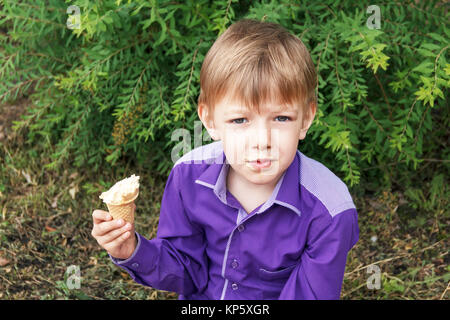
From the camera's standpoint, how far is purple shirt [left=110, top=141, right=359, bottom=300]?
6.10ft

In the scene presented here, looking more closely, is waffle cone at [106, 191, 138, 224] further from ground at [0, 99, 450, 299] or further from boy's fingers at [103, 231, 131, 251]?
ground at [0, 99, 450, 299]

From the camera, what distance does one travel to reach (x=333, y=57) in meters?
2.86

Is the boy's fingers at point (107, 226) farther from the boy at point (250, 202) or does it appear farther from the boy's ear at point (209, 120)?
the boy's ear at point (209, 120)

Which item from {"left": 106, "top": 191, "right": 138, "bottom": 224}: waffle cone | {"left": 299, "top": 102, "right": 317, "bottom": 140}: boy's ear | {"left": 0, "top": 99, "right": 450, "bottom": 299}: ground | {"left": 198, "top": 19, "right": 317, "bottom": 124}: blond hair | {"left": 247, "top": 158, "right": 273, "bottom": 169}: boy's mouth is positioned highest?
{"left": 198, "top": 19, "right": 317, "bottom": 124}: blond hair

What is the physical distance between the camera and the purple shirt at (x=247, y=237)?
1858 millimetres

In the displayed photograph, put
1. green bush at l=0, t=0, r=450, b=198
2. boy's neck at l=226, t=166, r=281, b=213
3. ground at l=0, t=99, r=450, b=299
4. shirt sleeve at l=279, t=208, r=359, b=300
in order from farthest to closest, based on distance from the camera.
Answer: ground at l=0, t=99, r=450, b=299 → green bush at l=0, t=0, r=450, b=198 → boy's neck at l=226, t=166, r=281, b=213 → shirt sleeve at l=279, t=208, r=359, b=300

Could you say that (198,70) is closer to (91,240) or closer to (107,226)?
(91,240)

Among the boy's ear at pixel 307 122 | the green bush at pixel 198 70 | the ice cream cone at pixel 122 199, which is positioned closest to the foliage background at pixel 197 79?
the green bush at pixel 198 70

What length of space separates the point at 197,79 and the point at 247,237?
120 centimetres

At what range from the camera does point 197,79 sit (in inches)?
114

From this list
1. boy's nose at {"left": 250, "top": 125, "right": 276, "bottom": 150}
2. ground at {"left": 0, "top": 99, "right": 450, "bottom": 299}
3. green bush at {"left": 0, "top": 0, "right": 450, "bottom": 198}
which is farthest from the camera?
ground at {"left": 0, "top": 99, "right": 450, "bottom": 299}

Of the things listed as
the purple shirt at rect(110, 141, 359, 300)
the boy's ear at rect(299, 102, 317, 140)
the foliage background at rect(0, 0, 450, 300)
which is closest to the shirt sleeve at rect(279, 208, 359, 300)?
the purple shirt at rect(110, 141, 359, 300)

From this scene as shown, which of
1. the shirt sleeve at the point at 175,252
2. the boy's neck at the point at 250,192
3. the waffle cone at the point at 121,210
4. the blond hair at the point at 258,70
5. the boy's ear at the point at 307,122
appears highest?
the blond hair at the point at 258,70

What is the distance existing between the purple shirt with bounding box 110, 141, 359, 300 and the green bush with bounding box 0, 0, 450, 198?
0.78 metres
